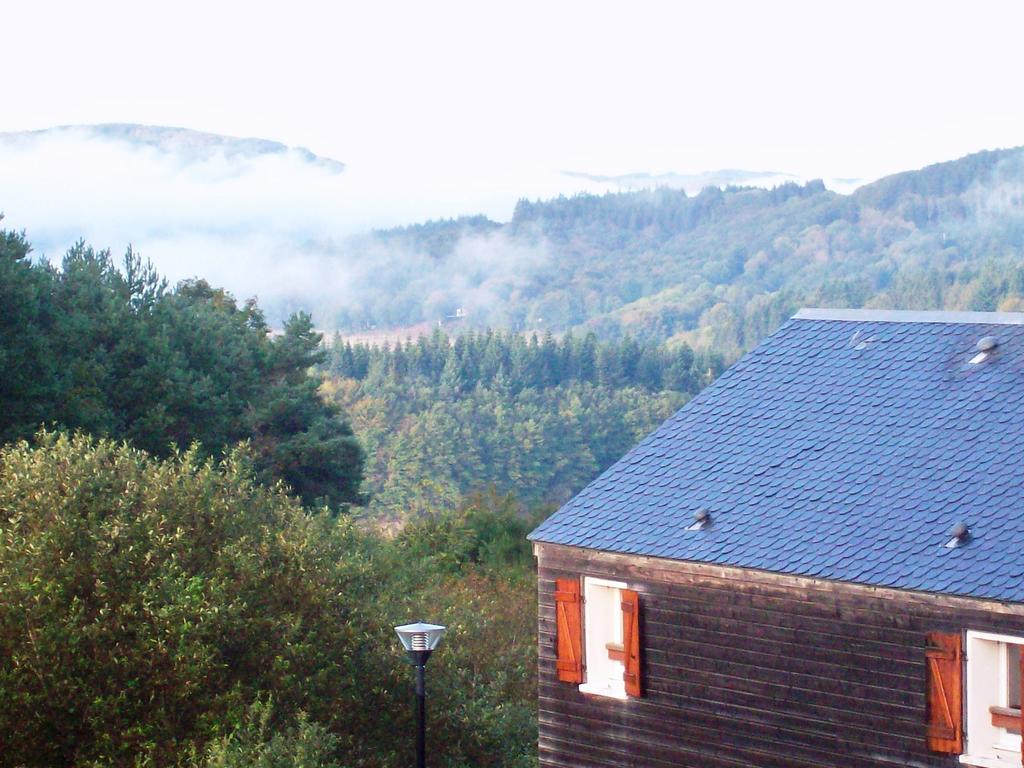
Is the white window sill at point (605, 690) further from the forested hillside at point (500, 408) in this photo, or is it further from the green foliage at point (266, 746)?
the forested hillside at point (500, 408)

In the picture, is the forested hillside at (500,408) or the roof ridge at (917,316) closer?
the roof ridge at (917,316)

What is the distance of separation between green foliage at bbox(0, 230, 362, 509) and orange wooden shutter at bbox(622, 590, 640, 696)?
1354 cm

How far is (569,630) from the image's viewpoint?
15422 mm

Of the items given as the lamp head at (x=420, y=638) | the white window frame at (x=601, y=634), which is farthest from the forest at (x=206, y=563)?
the white window frame at (x=601, y=634)

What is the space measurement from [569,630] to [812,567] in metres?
3.21

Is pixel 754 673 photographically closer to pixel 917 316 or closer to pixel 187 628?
pixel 917 316

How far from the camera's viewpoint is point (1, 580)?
52.4 ft

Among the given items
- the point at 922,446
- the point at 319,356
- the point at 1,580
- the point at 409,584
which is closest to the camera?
the point at 922,446

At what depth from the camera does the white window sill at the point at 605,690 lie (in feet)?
49.5

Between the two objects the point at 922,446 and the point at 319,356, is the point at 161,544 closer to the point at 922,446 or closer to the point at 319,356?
the point at 922,446

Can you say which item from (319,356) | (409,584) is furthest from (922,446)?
(319,356)

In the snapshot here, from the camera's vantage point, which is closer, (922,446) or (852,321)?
(922,446)

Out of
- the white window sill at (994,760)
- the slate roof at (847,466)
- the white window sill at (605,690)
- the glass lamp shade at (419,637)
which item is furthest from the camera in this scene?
the white window sill at (605,690)

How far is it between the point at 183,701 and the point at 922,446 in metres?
8.89
